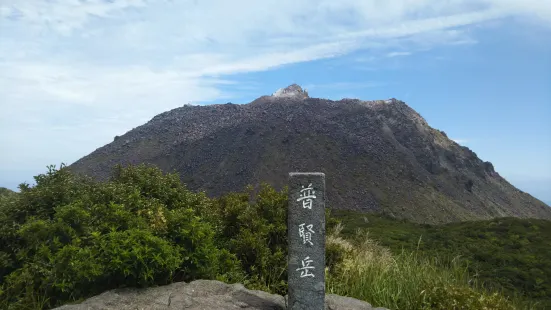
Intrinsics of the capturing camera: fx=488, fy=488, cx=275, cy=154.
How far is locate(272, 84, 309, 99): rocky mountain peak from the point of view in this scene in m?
66.1

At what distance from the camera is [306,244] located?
20.7 ft

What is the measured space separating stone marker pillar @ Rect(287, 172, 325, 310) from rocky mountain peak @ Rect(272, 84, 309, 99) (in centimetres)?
5930

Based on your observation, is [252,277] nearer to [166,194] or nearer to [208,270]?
[208,270]

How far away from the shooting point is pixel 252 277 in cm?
811

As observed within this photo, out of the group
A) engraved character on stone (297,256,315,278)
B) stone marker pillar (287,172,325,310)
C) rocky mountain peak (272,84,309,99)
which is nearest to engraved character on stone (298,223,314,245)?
stone marker pillar (287,172,325,310)

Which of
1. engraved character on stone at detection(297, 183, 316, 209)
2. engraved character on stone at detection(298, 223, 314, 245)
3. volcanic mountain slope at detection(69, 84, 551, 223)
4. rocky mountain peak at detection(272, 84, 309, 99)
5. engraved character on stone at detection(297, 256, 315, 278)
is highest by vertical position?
rocky mountain peak at detection(272, 84, 309, 99)

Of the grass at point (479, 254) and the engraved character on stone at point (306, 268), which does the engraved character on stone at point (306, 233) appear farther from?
the grass at point (479, 254)

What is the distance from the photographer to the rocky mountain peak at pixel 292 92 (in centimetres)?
6606

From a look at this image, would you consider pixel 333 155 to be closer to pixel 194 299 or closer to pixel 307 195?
pixel 307 195

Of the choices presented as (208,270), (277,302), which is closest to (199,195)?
(208,270)

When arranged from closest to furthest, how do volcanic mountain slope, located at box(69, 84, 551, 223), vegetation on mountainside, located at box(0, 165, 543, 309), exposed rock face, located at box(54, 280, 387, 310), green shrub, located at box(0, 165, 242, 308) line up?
exposed rock face, located at box(54, 280, 387, 310), green shrub, located at box(0, 165, 242, 308), vegetation on mountainside, located at box(0, 165, 543, 309), volcanic mountain slope, located at box(69, 84, 551, 223)

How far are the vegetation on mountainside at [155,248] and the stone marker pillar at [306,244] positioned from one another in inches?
49.8

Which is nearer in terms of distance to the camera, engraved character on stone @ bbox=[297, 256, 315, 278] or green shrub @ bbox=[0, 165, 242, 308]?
green shrub @ bbox=[0, 165, 242, 308]

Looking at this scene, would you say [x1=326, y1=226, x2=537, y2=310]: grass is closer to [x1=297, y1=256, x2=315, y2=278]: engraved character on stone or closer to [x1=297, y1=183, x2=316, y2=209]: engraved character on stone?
[x1=297, y1=256, x2=315, y2=278]: engraved character on stone
